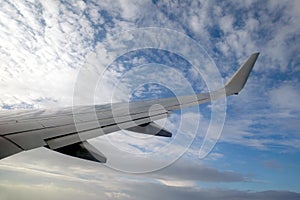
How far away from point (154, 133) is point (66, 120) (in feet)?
7.19

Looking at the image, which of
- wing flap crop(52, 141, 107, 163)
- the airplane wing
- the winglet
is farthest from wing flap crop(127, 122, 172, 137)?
the winglet

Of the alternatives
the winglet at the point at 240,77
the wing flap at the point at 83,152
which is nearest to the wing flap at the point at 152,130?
the wing flap at the point at 83,152

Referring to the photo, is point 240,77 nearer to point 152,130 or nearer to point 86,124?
point 152,130

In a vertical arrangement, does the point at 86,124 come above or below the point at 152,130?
below

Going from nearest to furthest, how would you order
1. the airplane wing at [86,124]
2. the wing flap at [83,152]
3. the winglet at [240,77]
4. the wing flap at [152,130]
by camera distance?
the airplane wing at [86,124]
the wing flap at [83,152]
the wing flap at [152,130]
the winglet at [240,77]

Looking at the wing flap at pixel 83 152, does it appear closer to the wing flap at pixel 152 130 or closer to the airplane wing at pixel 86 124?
the airplane wing at pixel 86 124

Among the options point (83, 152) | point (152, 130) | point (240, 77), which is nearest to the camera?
point (83, 152)

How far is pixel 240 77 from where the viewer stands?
8156mm

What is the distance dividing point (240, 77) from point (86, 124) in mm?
5209

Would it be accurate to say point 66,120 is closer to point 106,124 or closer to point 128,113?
point 106,124

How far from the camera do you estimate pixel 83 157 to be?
13.3 feet

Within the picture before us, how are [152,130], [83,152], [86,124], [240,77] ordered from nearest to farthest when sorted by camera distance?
[83,152] < [86,124] < [152,130] < [240,77]

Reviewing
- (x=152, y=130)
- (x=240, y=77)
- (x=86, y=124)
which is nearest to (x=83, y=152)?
(x=86, y=124)

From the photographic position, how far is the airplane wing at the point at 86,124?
149 inches
